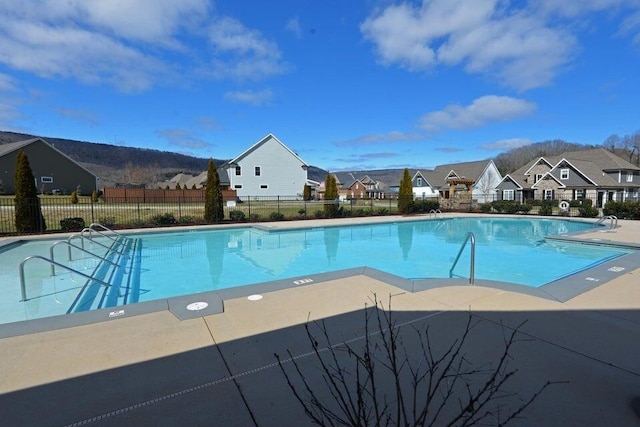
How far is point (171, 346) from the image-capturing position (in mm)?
3359

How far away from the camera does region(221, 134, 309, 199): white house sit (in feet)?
120

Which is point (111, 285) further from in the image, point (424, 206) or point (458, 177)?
point (458, 177)

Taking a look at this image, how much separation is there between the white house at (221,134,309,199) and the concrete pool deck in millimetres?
32753

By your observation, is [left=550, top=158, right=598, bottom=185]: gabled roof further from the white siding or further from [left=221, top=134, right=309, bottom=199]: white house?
the white siding

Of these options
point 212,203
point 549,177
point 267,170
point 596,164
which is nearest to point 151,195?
point 267,170

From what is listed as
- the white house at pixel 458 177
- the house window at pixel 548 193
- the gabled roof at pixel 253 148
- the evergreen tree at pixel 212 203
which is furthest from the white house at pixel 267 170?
the house window at pixel 548 193

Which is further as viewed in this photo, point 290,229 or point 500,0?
point 290,229

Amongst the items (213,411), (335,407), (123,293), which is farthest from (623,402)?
(123,293)

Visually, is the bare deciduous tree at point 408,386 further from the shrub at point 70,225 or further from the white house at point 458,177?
the white house at point 458,177

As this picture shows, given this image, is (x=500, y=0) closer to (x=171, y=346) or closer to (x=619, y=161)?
(x=171, y=346)

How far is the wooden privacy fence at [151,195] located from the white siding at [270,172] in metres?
4.47

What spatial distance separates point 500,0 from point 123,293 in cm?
1346

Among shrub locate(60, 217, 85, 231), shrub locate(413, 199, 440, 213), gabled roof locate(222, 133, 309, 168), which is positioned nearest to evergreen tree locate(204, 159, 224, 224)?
shrub locate(60, 217, 85, 231)

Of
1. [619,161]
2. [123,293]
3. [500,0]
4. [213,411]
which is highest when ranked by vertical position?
[500,0]
